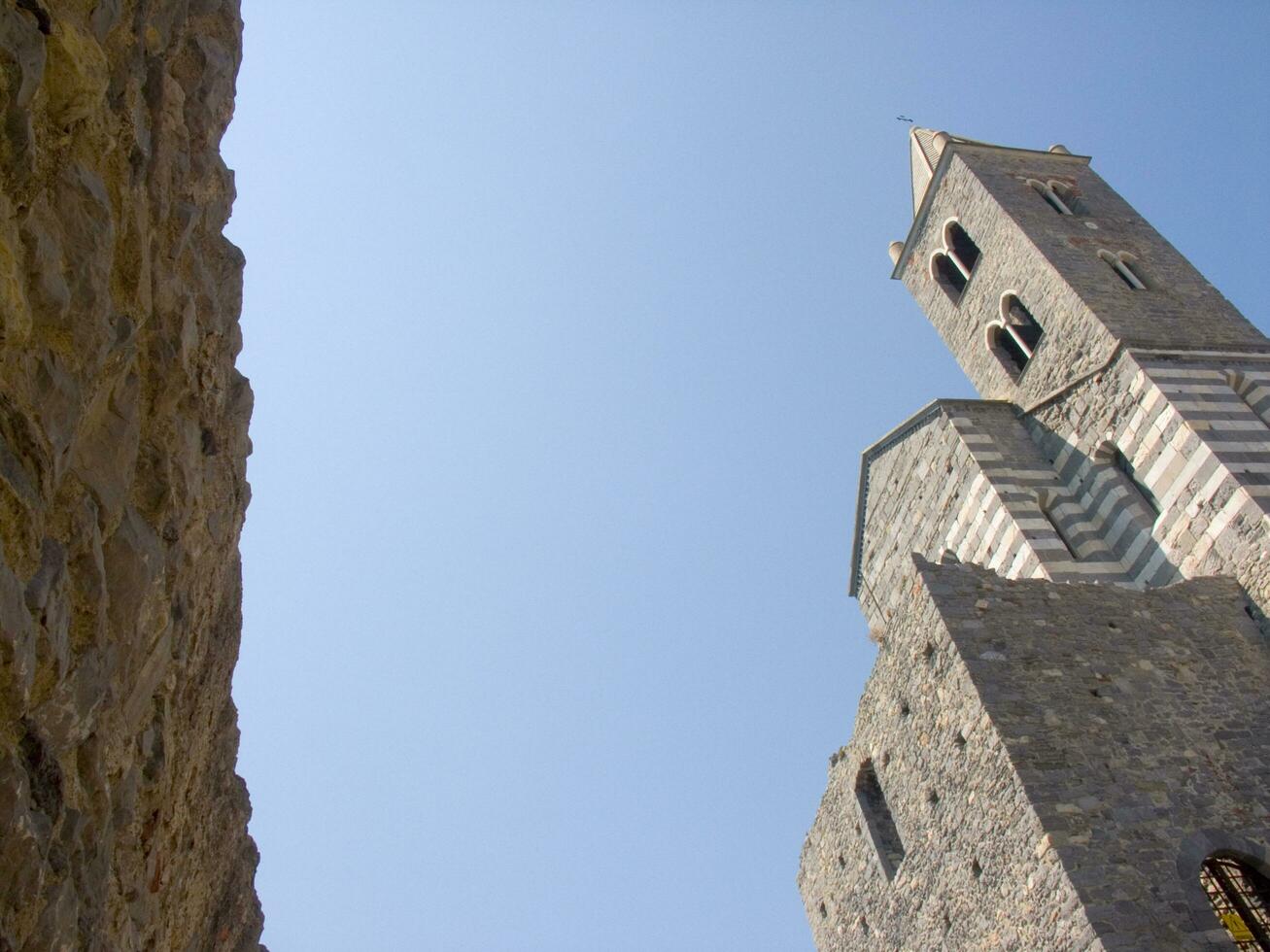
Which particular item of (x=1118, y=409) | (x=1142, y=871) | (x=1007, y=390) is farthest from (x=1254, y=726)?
(x=1007, y=390)

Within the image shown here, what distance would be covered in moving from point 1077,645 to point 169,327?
8.98m

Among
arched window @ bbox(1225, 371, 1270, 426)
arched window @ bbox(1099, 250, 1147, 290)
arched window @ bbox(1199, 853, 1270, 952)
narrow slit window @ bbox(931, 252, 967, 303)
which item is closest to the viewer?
arched window @ bbox(1199, 853, 1270, 952)

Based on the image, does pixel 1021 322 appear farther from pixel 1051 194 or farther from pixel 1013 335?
pixel 1051 194

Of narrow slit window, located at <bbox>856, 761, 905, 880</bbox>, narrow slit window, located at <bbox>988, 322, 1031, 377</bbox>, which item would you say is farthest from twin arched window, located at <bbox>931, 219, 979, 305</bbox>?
narrow slit window, located at <bbox>856, 761, 905, 880</bbox>

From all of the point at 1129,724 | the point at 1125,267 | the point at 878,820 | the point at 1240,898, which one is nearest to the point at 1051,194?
the point at 1125,267

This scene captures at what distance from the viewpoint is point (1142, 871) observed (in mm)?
8164

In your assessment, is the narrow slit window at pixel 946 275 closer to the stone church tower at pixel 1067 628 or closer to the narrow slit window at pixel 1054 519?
the stone church tower at pixel 1067 628

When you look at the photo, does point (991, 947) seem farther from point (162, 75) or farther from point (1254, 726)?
point (162, 75)

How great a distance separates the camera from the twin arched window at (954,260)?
19.3m

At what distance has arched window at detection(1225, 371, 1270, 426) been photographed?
13.5 meters

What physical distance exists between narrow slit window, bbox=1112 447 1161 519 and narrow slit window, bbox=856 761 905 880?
16.5 feet

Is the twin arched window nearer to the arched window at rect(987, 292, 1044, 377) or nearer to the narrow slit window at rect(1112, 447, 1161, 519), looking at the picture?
the arched window at rect(987, 292, 1044, 377)

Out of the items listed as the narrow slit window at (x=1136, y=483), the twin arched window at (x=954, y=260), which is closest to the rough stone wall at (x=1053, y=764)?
the narrow slit window at (x=1136, y=483)

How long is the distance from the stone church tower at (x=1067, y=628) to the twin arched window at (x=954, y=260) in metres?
0.67
